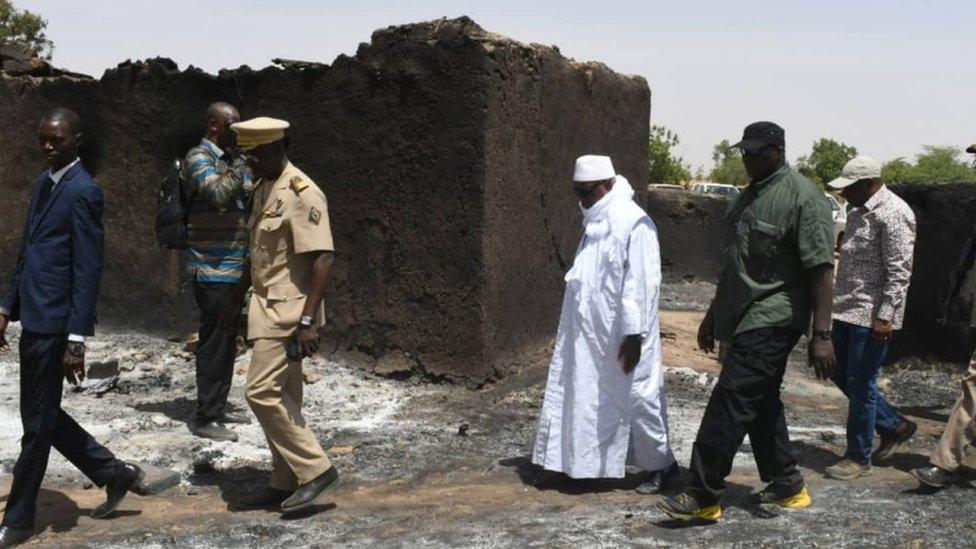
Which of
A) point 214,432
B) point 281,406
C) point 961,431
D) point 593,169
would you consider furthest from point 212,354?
point 961,431

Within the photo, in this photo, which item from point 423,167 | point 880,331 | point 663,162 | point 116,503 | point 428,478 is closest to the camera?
point 116,503

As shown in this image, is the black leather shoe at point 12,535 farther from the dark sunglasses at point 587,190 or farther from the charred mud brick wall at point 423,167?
the charred mud brick wall at point 423,167

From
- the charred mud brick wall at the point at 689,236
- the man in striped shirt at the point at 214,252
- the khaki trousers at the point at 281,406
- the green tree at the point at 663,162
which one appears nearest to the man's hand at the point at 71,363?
the khaki trousers at the point at 281,406

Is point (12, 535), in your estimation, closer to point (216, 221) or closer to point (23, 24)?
point (216, 221)

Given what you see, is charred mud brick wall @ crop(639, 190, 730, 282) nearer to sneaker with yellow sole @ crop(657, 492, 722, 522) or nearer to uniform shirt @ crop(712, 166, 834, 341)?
uniform shirt @ crop(712, 166, 834, 341)

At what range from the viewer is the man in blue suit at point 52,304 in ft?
13.7

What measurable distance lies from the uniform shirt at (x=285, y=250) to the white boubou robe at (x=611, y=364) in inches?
46.5

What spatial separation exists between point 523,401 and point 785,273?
2666 mm

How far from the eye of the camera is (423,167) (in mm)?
6957

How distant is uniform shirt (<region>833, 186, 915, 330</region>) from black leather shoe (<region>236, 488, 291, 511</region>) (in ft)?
8.75

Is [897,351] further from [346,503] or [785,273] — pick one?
[346,503]

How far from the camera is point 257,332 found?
4.41m

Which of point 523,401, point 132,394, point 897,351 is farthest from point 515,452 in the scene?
point 897,351

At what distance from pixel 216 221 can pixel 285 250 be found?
1.38 meters
